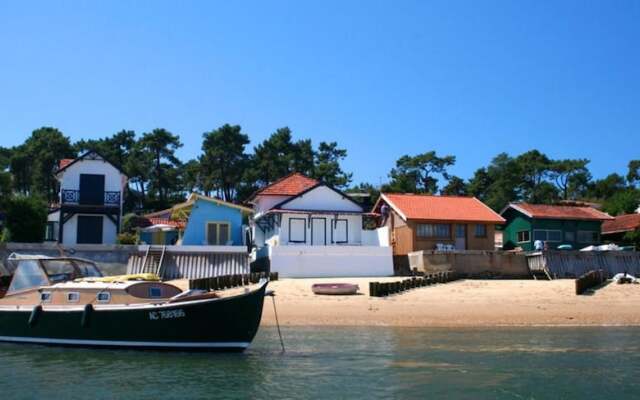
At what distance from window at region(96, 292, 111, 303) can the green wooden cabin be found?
34.1m

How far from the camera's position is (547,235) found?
149 ft

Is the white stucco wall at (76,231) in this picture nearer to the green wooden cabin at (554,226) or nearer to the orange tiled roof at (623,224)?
the green wooden cabin at (554,226)

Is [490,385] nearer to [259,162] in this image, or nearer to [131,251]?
[131,251]

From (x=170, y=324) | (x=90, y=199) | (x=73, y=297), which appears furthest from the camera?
(x=90, y=199)

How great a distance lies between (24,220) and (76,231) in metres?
3.96

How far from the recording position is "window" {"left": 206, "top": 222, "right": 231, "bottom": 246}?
129 feet

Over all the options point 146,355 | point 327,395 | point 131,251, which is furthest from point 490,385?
point 131,251

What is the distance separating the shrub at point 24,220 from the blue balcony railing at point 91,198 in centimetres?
242

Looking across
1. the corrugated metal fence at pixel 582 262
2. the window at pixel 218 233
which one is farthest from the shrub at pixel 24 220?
the corrugated metal fence at pixel 582 262

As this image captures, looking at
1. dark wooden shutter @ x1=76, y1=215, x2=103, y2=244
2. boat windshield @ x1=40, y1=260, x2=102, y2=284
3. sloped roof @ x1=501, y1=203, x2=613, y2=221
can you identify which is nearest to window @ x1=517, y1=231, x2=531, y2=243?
sloped roof @ x1=501, y1=203, x2=613, y2=221

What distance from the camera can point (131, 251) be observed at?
33.7 metres

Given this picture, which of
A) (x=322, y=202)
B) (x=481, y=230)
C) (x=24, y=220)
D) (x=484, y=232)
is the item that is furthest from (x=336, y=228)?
(x=24, y=220)

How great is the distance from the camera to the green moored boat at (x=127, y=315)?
16.5m

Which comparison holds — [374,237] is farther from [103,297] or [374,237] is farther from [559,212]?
[103,297]
